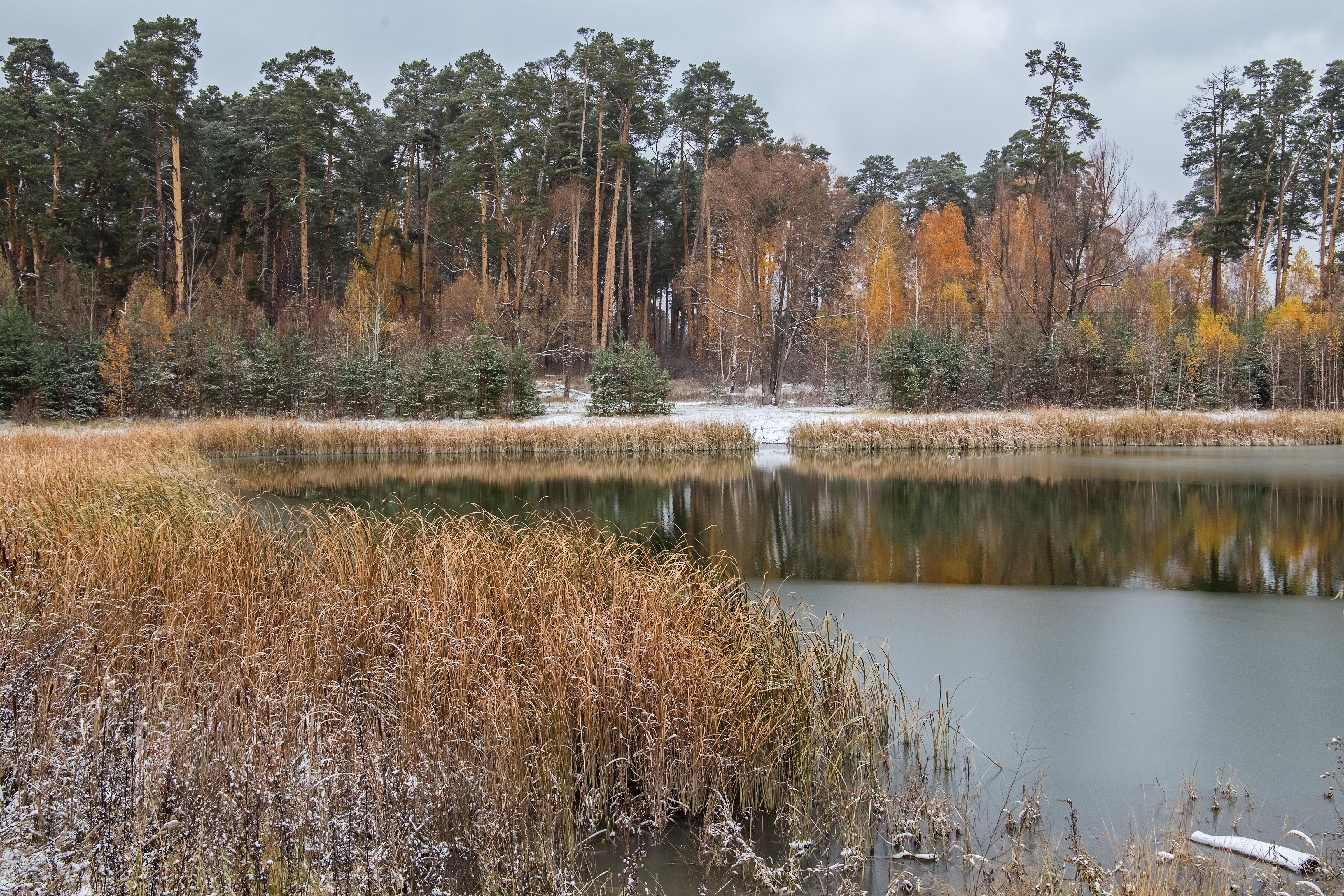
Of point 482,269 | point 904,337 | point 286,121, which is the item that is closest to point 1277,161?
point 904,337

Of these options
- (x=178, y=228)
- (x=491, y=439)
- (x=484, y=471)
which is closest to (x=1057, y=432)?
(x=484, y=471)

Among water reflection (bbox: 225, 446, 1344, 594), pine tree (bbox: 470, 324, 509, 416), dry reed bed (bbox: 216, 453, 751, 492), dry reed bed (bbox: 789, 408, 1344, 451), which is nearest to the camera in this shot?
water reflection (bbox: 225, 446, 1344, 594)

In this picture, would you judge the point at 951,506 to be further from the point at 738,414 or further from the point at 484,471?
the point at 738,414

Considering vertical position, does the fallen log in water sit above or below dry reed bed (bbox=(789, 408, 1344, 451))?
below

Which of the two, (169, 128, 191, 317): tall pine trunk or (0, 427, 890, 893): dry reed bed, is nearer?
(0, 427, 890, 893): dry reed bed

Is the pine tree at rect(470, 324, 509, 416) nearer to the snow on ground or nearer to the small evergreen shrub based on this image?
the snow on ground

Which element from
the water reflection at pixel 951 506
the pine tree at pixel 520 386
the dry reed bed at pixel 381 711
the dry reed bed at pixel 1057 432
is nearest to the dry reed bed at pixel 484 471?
the water reflection at pixel 951 506

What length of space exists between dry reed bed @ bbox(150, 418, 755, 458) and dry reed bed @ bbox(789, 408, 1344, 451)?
8.41ft

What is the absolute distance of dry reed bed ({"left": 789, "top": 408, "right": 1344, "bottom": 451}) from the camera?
21547mm

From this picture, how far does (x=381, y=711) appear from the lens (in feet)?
11.2

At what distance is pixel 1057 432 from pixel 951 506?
35.7 feet

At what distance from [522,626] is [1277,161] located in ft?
134

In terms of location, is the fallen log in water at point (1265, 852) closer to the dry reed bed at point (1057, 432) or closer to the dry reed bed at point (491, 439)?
the dry reed bed at point (491, 439)

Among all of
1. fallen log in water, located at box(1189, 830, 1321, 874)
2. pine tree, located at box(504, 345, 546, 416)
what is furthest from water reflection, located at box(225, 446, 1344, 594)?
pine tree, located at box(504, 345, 546, 416)
